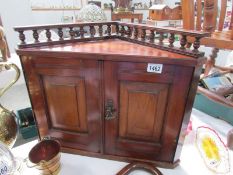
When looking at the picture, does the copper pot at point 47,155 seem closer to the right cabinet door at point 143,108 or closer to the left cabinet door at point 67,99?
the left cabinet door at point 67,99

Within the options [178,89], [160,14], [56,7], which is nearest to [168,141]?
[178,89]

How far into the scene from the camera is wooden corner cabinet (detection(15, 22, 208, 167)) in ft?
2.00

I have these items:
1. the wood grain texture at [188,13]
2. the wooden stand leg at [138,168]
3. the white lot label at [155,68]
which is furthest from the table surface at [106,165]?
the wood grain texture at [188,13]

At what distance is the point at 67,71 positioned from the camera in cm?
67

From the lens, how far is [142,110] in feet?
2.29

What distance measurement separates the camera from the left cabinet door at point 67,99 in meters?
0.66

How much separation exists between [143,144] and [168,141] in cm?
10

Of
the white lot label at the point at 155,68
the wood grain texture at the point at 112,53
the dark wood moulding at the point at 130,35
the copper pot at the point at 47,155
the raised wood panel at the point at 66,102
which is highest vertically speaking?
the dark wood moulding at the point at 130,35

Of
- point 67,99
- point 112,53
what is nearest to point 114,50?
point 112,53

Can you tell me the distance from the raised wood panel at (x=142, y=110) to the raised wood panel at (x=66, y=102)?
15cm

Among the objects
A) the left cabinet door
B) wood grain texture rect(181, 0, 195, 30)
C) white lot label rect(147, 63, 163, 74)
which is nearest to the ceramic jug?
the left cabinet door

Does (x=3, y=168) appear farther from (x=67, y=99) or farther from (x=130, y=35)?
(x=130, y=35)

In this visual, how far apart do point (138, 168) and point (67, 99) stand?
395mm

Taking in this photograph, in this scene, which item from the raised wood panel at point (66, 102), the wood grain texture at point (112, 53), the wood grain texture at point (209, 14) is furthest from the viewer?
the wood grain texture at point (209, 14)
